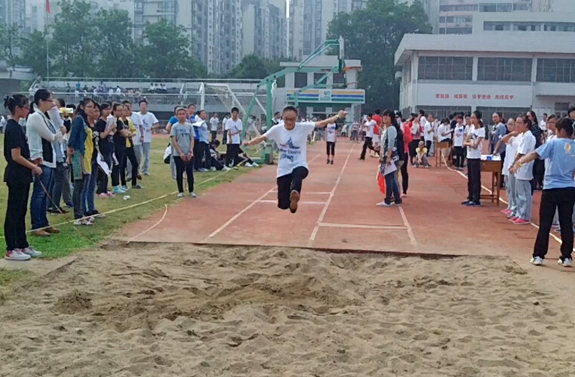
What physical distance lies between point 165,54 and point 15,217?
6335cm

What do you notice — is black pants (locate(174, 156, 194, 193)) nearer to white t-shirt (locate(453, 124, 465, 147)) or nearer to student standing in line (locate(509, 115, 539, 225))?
student standing in line (locate(509, 115, 539, 225))

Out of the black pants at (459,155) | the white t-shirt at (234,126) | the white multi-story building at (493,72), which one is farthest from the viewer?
the white multi-story building at (493,72)

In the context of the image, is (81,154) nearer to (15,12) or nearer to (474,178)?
(474,178)

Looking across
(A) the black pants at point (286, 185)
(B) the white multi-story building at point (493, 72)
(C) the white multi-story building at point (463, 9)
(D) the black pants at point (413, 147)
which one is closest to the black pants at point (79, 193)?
(A) the black pants at point (286, 185)

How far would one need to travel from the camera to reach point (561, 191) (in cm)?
775

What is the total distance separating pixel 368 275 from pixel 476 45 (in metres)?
43.2

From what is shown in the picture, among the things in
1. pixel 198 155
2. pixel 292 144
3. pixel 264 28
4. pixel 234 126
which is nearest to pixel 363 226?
pixel 292 144

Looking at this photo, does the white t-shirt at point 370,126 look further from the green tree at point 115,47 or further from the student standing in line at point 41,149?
the green tree at point 115,47

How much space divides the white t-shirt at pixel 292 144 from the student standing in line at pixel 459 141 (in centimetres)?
1214

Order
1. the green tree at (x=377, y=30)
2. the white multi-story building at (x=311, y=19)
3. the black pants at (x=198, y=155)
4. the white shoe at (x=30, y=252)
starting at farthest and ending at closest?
the white multi-story building at (x=311, y=19) < the green tree at (x=377, y=30) < the black pants at (x=198, y=155) < the white shoe at (x=30, y=252)

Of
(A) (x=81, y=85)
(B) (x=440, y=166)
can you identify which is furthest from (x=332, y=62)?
(B) (x=440, y=166)

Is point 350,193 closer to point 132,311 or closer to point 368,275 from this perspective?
point 368,275

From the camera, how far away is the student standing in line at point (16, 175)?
7505 mm

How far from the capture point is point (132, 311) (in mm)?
5699
